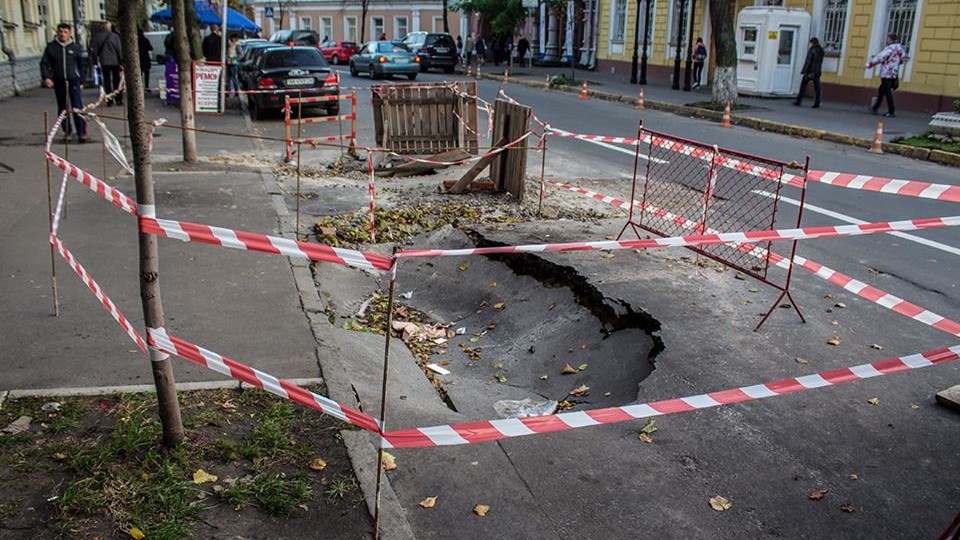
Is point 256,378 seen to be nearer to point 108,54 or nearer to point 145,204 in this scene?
point 145,204

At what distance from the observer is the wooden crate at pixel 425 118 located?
42.4 feet

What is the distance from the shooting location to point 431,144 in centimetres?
1320

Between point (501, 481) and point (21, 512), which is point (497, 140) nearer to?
point (501, 481)

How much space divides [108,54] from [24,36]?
25.6 ft

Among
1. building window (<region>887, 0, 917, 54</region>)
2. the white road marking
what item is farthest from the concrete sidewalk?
the white road marking

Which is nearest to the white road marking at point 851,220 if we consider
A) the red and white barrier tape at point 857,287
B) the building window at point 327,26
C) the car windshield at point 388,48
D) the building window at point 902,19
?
the red and white barrier tape at point 857,287

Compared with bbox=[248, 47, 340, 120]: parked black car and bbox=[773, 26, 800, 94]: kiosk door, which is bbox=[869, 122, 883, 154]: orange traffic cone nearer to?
bbox=[773, 26, 800, 94]: kiosk door

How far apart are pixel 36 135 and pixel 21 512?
547 inches

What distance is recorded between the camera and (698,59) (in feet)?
92.3

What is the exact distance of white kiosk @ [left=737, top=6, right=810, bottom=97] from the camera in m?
24.5

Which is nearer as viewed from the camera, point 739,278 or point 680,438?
point 680,438

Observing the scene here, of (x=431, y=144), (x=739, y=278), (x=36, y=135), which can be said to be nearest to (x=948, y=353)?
(x=739, y=278)

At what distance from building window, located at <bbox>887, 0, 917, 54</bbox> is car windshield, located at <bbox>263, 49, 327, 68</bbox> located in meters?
15.3

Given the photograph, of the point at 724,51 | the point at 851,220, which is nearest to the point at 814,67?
the point at 724,51
